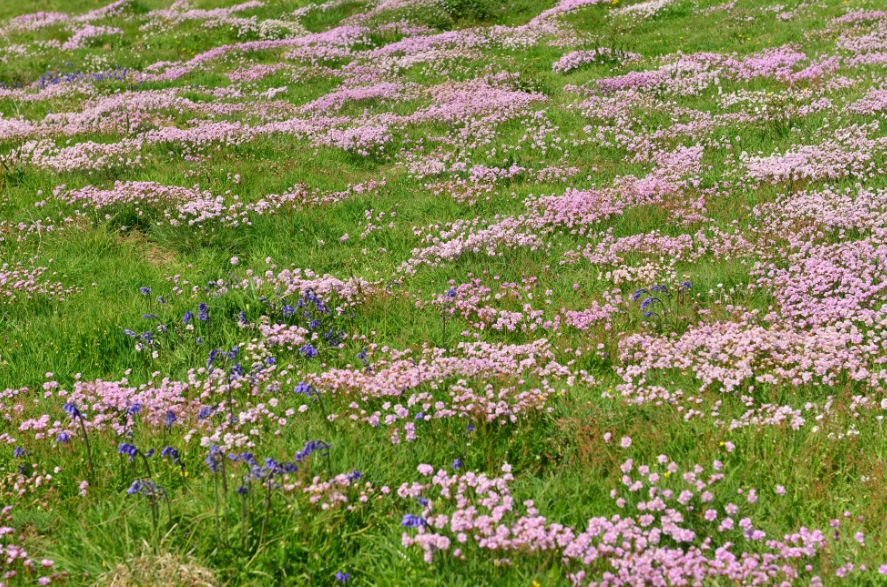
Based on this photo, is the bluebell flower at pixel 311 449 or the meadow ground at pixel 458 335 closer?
the meadow ground at pixel 458 335

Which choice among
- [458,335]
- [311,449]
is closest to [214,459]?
[311,449]

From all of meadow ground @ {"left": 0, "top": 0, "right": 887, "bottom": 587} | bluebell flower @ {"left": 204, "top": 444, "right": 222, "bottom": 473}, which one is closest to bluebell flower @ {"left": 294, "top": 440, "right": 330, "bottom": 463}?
meadow ground @ {"left": 0, "top": 0, "right": 887, "bottom": 587}

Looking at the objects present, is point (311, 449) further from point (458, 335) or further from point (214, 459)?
point (458, 335)

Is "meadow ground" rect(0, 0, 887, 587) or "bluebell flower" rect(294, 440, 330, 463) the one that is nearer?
"meadow ground" rect(0, 0, 887, 587)

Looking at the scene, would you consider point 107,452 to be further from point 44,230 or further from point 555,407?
point 44,230

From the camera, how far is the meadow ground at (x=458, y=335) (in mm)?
3854

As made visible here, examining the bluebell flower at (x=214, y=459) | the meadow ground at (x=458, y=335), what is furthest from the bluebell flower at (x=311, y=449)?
the bluebell flower at (x=214, y=459)

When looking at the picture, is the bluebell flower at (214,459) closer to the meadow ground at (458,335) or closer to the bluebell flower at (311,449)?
the meadow ground at (458,335)

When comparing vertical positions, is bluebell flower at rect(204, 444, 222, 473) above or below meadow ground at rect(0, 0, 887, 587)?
above

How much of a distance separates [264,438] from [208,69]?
18081 mm

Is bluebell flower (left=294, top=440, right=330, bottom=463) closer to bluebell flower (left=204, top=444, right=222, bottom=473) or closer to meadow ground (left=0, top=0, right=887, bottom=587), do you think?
meadow ground (left=0, top=0, right=887, bottom=587)

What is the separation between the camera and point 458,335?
21.3 ft

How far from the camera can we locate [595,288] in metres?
7.32

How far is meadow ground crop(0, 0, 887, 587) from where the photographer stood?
3.85 metres
